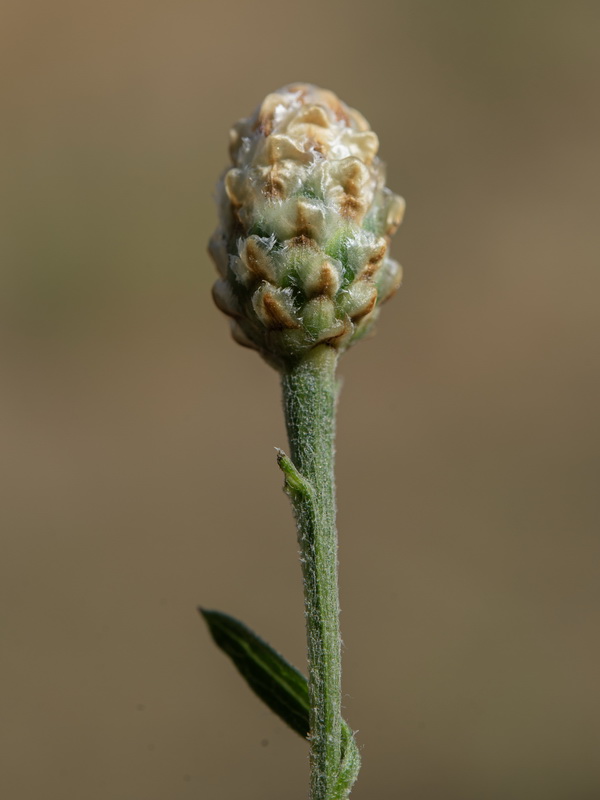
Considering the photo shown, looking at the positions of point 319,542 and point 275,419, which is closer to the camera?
point 319,542

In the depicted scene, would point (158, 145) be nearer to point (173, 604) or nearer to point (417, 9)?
point (417, 9)

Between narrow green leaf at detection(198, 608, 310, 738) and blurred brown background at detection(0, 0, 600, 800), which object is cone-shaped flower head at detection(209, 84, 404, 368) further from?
blurred brown background at detection(0, 0, 600, 800)

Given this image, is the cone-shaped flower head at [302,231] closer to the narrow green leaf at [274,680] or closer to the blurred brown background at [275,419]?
the narrow green leaf at [274,680]

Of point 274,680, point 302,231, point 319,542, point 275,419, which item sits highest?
point 275,419

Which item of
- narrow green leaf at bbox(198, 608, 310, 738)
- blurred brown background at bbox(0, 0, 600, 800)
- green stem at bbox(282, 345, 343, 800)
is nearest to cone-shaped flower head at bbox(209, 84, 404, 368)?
green stem at bbox(282, 345, 343, 800)

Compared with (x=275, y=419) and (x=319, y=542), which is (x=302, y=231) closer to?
(x=319, y=542)

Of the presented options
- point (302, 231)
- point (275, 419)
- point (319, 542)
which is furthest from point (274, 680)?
point (275, 419)
